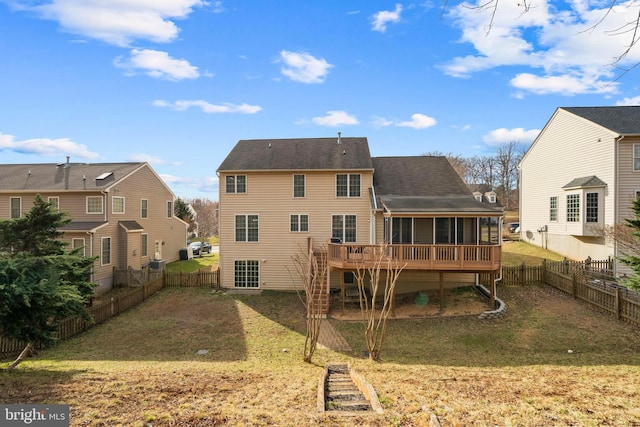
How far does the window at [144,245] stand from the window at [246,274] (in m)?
8.58

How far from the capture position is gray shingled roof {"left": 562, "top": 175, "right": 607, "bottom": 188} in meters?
18.3

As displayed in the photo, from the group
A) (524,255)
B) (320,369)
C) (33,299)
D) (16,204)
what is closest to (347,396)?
(320,369)

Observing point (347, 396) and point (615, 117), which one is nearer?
point (347, 396)

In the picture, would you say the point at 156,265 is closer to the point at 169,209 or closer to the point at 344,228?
the point at 169,209

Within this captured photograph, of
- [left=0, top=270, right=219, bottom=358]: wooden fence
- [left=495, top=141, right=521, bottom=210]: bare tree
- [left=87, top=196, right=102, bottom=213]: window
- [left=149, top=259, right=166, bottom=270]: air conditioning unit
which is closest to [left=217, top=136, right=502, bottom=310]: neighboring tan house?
[left=0, top=270, right=219, bottom=358]: wooden fence

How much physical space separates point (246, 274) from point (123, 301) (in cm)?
615

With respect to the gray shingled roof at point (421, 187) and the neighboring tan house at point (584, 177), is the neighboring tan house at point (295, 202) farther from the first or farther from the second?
the neighboring tan house at point (584, 177)

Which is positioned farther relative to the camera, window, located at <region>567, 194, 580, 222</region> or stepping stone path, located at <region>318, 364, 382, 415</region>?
window, located at <region>567, 194, 580, 222</region>

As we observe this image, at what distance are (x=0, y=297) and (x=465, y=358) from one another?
12141mm

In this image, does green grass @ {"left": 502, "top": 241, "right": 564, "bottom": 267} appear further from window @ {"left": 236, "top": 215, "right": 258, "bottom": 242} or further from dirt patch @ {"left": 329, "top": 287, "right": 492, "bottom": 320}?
window @ {"left": 236, "top": 215, "right": 258, "bottom": 242}

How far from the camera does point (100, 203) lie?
20.6 meters

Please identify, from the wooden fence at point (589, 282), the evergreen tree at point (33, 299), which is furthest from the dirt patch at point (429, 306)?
the evergreen tree at point (33, 299)

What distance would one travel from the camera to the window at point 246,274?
19.0m

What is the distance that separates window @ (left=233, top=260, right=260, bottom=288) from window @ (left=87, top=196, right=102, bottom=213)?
381 inches
